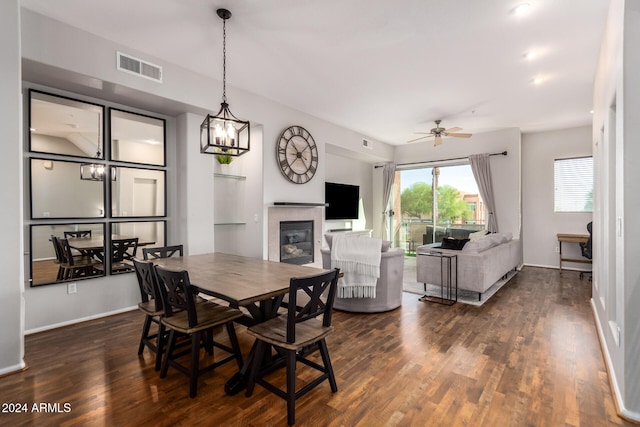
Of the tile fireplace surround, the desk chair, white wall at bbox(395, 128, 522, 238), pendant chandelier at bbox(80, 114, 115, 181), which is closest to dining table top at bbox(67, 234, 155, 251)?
pendant chandelier at bbox(80, 114, 115, 181)

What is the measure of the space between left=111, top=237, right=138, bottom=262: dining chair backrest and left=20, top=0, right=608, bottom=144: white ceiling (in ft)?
7.32

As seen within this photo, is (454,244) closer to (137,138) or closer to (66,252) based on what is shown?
(137,138)

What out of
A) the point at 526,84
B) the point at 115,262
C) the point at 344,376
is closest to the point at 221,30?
the point at 115,262

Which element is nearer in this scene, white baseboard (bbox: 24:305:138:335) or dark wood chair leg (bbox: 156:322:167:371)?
dark wood chair leg (bbox: 156:322:167:371)

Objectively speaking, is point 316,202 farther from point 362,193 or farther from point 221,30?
point 221,30

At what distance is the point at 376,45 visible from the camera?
3336 mm

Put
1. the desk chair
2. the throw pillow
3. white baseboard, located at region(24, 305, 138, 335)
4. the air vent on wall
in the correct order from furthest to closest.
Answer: the desk chair
the throw pillow
the air vent on wall
white baseboard, located at region(24, 305, 138, 335)

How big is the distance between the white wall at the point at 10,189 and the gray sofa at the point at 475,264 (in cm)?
446

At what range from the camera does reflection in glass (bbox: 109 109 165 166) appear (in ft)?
12.6

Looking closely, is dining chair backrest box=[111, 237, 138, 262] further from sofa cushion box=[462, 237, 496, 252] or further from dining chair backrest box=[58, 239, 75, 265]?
sofa cushion box=[462, 237, 496, 252]

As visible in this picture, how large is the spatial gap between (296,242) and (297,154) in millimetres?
1536

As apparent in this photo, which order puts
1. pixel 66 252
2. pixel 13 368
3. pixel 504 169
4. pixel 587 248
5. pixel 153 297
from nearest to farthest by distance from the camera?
pixel 13 368, pixel 153 297, pixel 66 252, pixel 587 248, pixel 504 169

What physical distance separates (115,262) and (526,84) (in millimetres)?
5838

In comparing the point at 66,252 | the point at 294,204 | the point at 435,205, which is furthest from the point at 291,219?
the point at 435,205
